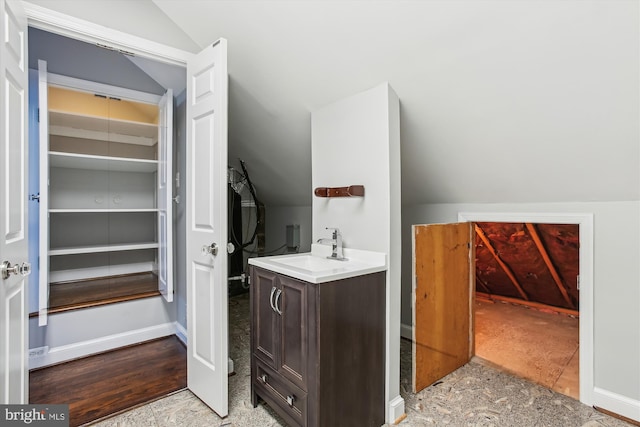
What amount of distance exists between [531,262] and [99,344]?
13.9 ft

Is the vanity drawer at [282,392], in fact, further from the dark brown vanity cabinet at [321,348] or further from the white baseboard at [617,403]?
the white baseboard at [617,403]

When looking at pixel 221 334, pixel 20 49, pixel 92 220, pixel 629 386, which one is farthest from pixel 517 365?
pixel 92 220

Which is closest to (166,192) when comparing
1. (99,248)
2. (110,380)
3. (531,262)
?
(99,248)

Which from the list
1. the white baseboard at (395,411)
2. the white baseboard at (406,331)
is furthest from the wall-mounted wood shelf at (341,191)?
the white baseboard at (406,331)

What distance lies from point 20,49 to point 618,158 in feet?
9.46

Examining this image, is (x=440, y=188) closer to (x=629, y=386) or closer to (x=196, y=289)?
(x=629, y=386)

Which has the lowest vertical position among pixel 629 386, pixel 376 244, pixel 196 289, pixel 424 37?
pixel 629 386

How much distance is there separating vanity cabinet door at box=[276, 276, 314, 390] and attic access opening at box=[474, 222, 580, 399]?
1.71 metres

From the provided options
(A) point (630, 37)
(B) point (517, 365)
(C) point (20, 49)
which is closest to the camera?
(A) point (630, 37)

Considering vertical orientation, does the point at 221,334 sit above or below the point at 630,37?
below

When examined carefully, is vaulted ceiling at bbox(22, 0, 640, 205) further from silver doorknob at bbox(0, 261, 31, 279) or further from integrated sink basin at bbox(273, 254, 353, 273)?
silver doorknob at bbox(0, 261, 31, 279)

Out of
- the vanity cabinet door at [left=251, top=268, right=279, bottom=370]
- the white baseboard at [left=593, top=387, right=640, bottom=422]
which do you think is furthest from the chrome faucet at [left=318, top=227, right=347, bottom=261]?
the white baseboard at [left=593, top=387, right=640, bottom=422]

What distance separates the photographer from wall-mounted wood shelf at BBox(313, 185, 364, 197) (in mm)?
1857

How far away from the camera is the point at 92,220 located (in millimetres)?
2914
